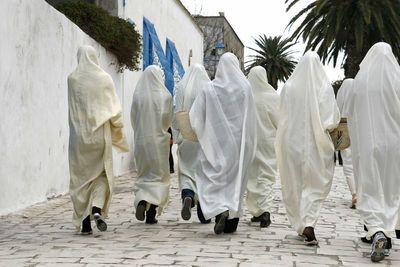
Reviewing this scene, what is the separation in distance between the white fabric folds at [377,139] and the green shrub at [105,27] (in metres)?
7.21

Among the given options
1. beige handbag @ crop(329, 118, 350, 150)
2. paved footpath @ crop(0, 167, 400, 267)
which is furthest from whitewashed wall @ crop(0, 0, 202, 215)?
beige handbag @ crop(329, 118, 350, 150)

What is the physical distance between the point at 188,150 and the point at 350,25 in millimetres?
17701

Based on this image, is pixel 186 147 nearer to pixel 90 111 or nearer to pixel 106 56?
pixel 90 111

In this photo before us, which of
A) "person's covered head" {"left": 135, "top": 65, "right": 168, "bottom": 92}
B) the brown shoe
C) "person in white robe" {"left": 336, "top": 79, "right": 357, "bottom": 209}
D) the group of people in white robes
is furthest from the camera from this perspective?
"person in white robe" {"left": 336, "top": 79, "right": 357, "bottom": 209}

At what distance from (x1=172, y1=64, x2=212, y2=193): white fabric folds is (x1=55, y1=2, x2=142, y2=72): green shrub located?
15.6 feet

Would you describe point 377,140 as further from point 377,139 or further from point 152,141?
point 152,141

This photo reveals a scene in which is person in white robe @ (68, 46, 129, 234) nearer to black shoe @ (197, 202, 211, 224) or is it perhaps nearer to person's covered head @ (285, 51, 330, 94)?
black shoe @ (197, 202, 211, 224)

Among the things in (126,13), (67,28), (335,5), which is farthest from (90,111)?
(335,5)

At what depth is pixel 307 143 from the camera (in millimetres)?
5930

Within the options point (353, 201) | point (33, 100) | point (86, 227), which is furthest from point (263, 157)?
point (33, 100)

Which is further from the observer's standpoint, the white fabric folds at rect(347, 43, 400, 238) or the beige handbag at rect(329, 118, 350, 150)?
the beige handbag at rect(329, 118, 350, 150)

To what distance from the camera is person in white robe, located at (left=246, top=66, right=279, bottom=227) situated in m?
6.96

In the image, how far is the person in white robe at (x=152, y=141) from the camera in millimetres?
6941

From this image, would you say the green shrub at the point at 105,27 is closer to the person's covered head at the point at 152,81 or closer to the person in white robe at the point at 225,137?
the person's covered head at the point at 152,81
